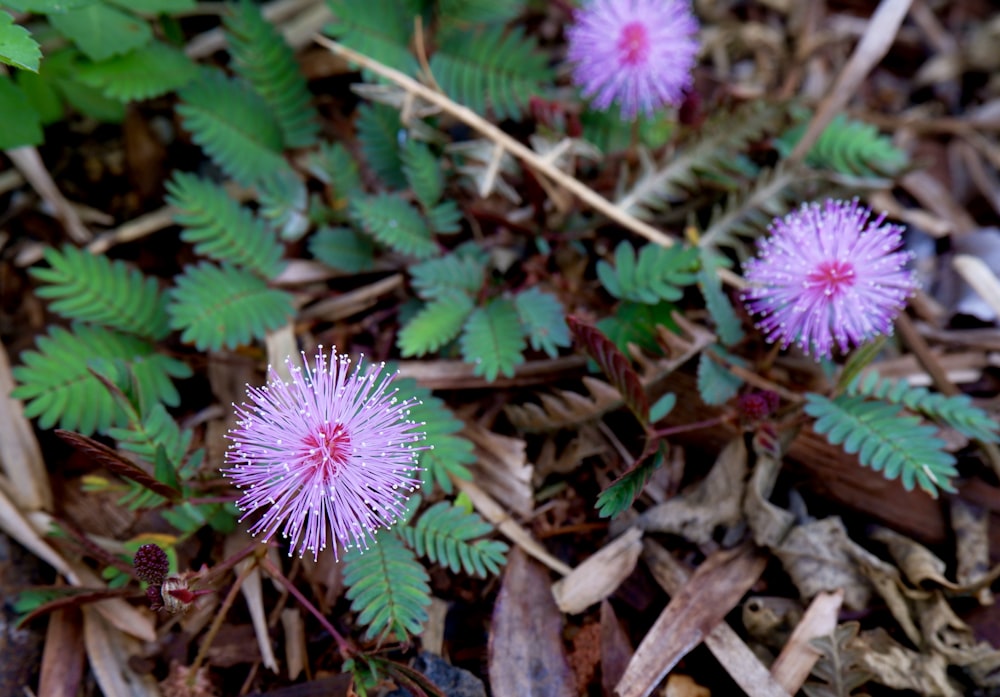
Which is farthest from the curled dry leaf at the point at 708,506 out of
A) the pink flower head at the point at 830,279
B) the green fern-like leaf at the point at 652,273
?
the green fern-like leaf at the point at 652,273

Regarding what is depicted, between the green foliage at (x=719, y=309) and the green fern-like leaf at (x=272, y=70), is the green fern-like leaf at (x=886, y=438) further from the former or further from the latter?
the green fern-like leaf at (x=272, y=70)

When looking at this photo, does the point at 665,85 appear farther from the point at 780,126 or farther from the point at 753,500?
the point at 753,500

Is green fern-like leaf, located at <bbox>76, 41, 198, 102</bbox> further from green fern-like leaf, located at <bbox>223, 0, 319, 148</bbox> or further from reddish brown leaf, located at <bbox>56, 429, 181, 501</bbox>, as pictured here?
reddish brown leaf, located at <bbox>56, 429, 181, 501</bbox>

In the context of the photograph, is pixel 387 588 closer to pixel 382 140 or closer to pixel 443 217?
pixel 443 217

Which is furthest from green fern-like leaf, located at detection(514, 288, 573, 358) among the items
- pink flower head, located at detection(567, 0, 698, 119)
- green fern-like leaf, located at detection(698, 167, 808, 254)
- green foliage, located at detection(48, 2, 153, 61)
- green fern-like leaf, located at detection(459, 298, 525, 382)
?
green foliage, located at detection(48, 2, 153, 61)

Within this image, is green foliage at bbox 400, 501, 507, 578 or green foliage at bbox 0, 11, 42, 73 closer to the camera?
green foliage at bbox 0, 11, 42, 73
